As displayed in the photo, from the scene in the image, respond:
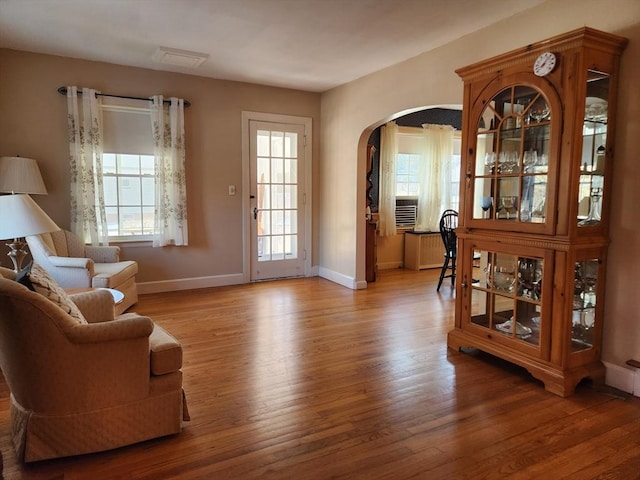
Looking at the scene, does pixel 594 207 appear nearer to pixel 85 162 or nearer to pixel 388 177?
pixel 388 177

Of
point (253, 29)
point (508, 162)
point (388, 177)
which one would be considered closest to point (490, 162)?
point (508, 162)

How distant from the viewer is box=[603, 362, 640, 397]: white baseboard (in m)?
2.70

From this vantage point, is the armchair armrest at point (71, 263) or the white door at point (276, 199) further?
the white door at point (276, 199)

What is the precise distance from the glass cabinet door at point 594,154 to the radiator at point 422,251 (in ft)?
13.9

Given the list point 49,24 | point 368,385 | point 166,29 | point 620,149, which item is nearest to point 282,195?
point 166,29

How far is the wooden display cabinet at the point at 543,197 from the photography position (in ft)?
8.56

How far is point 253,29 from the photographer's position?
3713mm

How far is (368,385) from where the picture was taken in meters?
2.83

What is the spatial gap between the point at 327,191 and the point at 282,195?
0.64 meters

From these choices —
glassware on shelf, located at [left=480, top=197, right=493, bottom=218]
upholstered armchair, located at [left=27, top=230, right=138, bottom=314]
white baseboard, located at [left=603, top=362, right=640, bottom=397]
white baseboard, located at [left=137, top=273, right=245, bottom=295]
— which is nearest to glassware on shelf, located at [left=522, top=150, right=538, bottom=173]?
glassware on shelf, located at [left=480, top=197, right=493, bottom=218]

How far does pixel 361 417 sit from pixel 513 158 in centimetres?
201

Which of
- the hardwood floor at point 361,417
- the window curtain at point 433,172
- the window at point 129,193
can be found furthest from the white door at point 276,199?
the window curtain at point 433,172

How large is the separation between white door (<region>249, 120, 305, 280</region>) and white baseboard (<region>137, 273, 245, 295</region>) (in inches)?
11.2

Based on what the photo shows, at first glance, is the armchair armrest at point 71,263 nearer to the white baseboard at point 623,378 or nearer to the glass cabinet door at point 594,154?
the glass cabinet door at point 594,154
